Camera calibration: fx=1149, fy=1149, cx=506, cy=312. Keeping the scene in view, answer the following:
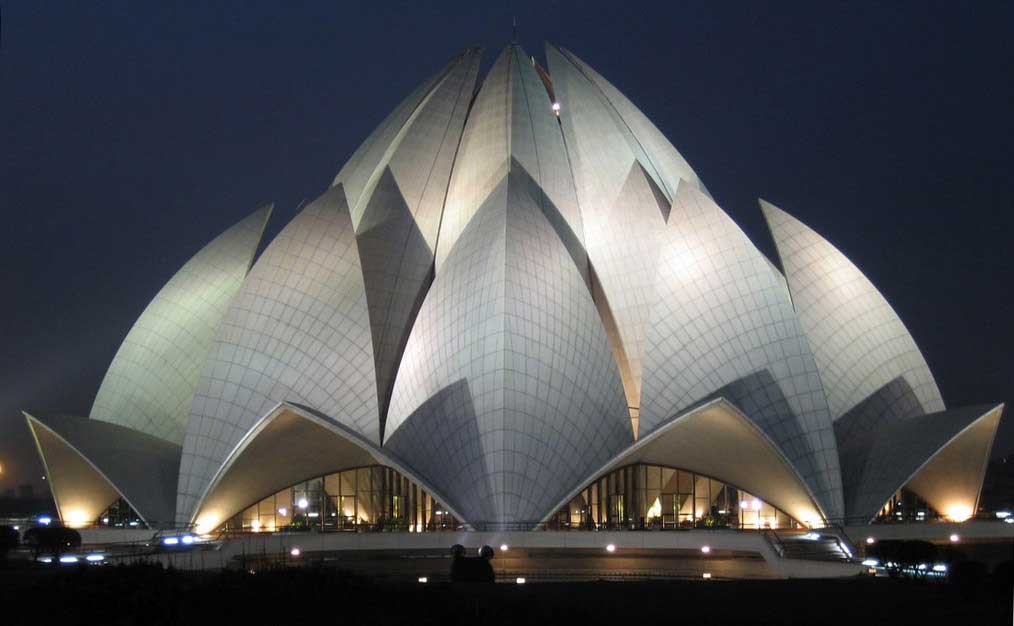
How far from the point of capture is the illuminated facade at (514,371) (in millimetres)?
30859

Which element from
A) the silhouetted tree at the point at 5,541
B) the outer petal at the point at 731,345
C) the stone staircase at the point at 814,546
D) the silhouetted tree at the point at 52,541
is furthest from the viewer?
the outer petal at the point at 731,345

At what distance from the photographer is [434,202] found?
3875cm

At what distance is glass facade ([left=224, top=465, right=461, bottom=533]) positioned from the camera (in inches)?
1375

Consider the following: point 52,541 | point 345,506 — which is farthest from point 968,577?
point 345,506

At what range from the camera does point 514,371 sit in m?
30.0

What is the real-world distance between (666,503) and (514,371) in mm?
8087

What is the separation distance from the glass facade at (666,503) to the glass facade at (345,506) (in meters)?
5.08

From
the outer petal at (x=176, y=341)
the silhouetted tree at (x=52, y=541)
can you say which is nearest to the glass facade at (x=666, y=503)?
the outer petal at (x=176, y=341)

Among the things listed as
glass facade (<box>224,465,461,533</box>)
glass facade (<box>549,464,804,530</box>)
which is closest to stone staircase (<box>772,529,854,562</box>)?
glass facade (<box>549,464,804,530</box>)

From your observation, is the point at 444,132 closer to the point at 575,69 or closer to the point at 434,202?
the point at 434,202

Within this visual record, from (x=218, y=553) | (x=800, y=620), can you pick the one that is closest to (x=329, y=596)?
(x=800, y=620)

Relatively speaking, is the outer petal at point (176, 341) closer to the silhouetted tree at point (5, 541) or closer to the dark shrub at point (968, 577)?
the silhouetted tree at point (5, 541)

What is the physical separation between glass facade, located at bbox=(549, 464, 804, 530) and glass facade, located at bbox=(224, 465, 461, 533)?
508cm

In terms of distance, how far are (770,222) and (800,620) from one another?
23116 mm
